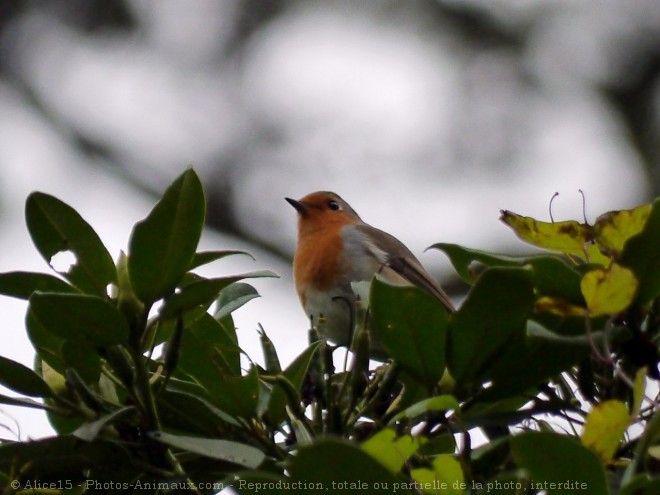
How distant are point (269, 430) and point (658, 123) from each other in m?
4.71

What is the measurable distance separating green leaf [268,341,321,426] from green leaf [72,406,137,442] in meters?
0.15

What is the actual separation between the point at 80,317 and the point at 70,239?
15 cm

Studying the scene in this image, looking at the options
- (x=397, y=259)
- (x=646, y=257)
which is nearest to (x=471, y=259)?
(x=646, y=257)

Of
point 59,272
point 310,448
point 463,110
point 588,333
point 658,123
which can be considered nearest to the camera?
point 310,448

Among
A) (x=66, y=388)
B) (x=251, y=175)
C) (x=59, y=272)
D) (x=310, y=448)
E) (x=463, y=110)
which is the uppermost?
(x=463, y=110)

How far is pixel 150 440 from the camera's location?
1.11 m

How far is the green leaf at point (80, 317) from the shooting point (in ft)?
3.35

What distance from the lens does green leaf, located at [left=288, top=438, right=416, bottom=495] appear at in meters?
0.79

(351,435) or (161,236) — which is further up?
(161,236)

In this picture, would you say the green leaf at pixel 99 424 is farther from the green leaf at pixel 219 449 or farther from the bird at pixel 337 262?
the bird at pixel 337 262

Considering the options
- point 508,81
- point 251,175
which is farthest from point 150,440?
point 508,81

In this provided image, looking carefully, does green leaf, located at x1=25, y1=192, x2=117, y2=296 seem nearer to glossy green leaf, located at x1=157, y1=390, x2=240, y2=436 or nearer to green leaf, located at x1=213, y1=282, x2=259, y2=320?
glossy green leaf, located at x1=157, y1=390, x2=240, y2=436

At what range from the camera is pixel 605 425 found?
0.94 meters

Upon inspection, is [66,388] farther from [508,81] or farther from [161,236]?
[508,81]
